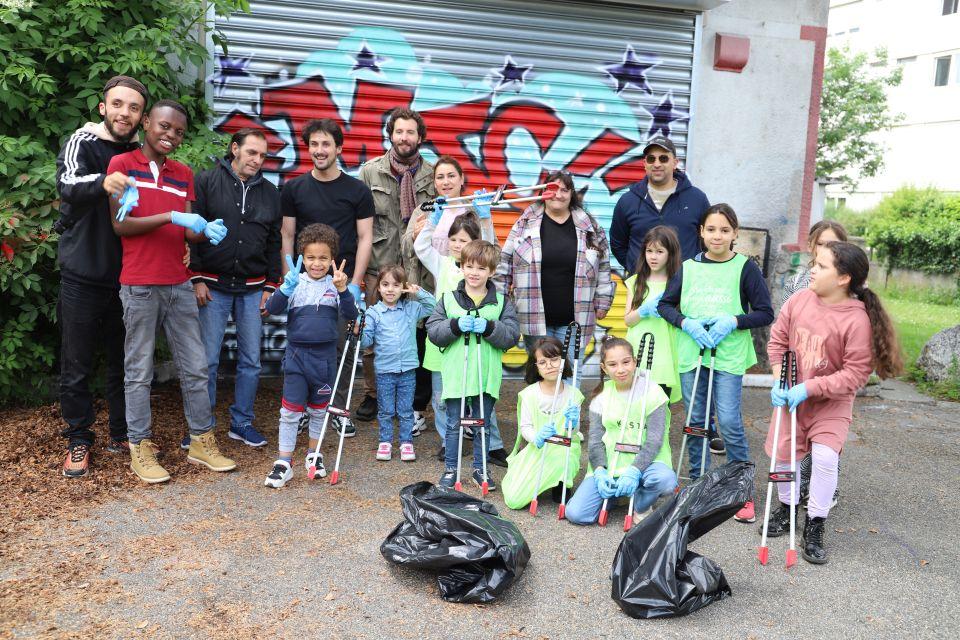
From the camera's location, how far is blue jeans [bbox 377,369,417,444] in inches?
213

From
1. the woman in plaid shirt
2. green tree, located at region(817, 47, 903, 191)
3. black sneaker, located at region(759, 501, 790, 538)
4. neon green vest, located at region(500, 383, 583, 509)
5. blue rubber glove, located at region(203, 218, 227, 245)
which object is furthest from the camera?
green tree, located at region(817, 47, 903, 191)

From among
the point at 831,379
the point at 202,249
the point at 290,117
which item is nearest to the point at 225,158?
the point at 202,249

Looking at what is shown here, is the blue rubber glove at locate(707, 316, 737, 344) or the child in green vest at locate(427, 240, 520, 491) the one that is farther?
the child in green vest at locate(427, 240, 520, 491)

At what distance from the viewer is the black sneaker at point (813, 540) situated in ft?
13.6

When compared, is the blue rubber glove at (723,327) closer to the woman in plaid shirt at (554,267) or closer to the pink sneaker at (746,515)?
the woman in plaid shirt at (554,267)

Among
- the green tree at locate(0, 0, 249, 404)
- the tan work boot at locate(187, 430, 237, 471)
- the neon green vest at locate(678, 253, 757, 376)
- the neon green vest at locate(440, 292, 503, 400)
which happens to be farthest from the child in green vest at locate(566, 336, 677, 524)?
the green tree at locate(0, 0, 249, 404)

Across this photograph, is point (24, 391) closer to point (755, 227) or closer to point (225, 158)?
point (225, 158)

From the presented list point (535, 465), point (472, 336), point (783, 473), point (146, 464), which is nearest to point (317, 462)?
point (146, 464)

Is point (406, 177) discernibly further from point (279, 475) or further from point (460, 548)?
point (460, 548)

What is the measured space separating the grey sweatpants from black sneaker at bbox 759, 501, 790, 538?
3.55 metres

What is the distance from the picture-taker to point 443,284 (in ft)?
17.5

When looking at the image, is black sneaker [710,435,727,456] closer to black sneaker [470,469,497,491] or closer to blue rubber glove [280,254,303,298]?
black sneaker [470,469,497,491]

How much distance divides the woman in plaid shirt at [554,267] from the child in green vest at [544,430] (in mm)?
404

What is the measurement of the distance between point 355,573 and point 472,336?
177cm
